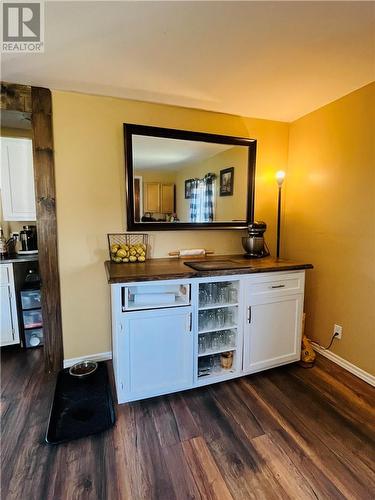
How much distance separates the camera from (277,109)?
2.35m

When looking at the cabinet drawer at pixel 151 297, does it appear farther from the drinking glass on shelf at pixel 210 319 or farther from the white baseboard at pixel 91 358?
the white baseboard at pixel 91 358

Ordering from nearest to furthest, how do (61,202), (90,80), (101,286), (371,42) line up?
(371,42) < (90,80) < (61,202) < (101,286)

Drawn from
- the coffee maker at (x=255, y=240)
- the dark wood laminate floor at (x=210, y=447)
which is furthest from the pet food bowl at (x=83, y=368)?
the coffee maker at (x=255, y=240)

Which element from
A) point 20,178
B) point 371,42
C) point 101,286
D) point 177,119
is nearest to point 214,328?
point 101,286

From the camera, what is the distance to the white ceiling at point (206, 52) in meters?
1.25

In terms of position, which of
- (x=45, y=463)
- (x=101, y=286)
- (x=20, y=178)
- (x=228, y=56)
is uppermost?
(x=228, y=56)

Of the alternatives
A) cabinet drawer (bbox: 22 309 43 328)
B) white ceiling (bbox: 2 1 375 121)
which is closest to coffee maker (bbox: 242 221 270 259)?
white ceiling (bbox: 2 1 375 121)

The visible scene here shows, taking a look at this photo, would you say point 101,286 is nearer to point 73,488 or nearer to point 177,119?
point 73,488

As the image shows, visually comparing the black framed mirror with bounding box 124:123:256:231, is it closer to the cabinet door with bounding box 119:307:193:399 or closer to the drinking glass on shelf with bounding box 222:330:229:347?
the cabinet door with bounding box 119:307:193:399

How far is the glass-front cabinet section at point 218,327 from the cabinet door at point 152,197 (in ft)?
2.60

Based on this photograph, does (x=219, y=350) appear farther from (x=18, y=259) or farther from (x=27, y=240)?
(x=27, y=240)

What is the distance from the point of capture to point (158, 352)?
1762 millimetres

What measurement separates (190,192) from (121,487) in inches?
79.1

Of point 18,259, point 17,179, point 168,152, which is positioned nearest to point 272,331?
point 168,152
